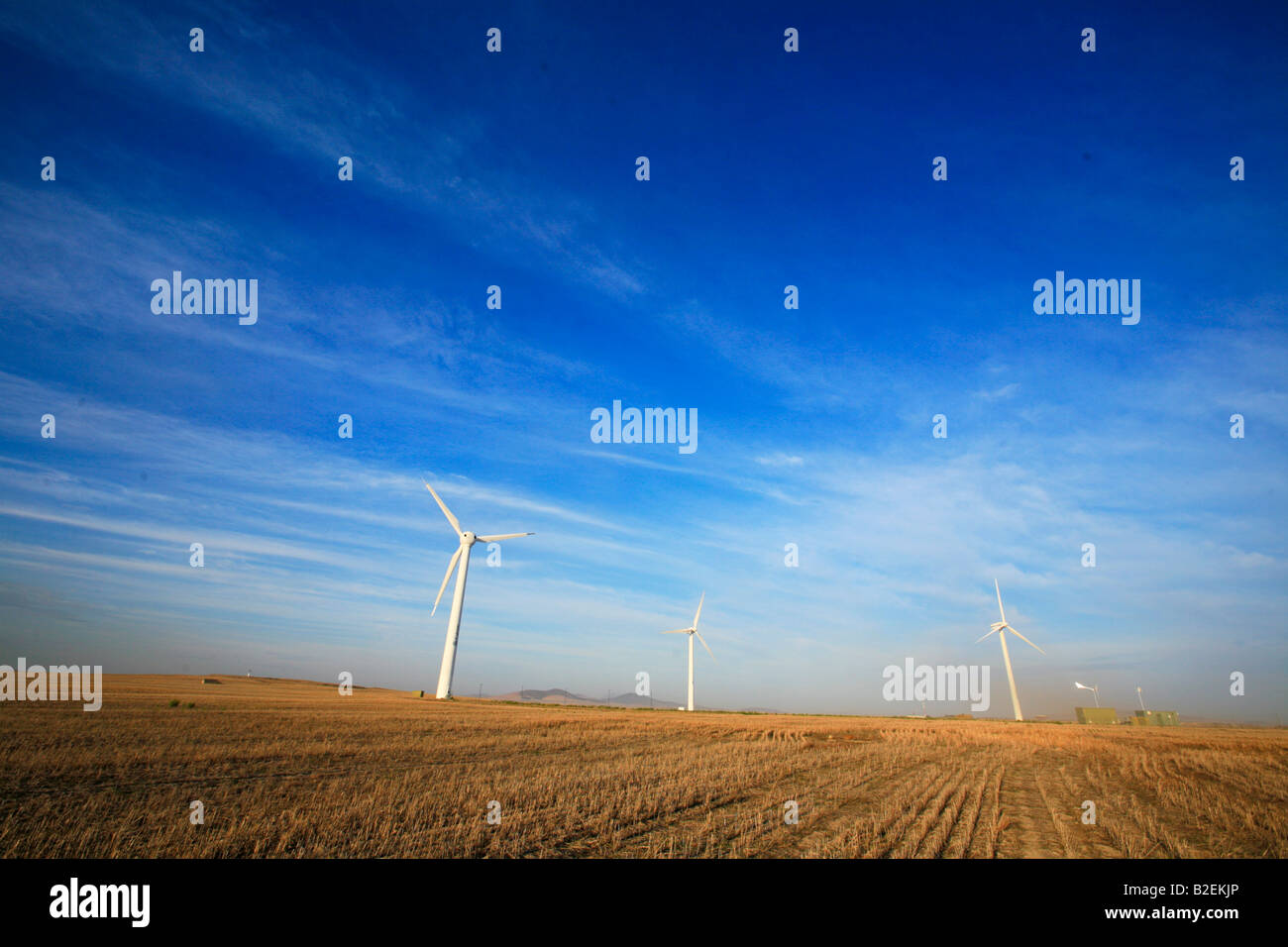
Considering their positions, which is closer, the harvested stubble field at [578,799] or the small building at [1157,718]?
the harvested stubble field at [578,799]

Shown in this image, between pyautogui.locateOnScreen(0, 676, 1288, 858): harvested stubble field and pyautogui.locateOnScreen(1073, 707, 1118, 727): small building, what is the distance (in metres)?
107

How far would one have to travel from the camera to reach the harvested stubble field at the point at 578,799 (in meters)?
12.1

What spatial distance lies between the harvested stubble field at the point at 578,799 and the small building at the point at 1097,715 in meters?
107

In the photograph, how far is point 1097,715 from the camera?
393 feet

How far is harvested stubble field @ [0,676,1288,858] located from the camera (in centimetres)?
1208

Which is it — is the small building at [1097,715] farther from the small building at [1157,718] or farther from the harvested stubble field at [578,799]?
the harvested stubble field at [578,799]

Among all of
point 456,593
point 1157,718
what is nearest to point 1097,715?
point 1157,718

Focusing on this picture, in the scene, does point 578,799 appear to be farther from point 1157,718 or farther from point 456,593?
point 1157,718

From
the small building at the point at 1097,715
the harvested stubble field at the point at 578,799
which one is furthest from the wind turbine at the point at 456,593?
the small building at the point at 1097,715

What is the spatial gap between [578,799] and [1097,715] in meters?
144

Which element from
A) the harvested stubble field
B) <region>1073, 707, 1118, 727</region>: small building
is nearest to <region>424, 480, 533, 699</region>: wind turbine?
the harvested stubble field
